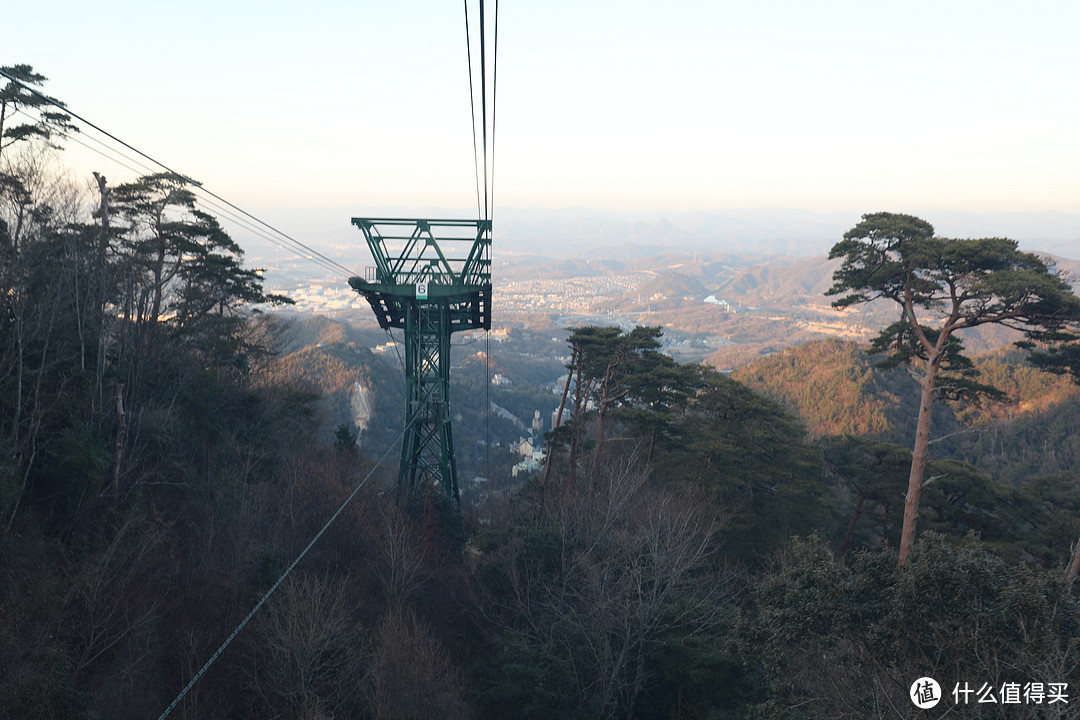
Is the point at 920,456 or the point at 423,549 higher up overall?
the point at 920,456

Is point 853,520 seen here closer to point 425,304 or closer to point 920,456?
point 920,456

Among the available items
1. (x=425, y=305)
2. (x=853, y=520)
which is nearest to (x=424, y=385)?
(x=425, y=305)

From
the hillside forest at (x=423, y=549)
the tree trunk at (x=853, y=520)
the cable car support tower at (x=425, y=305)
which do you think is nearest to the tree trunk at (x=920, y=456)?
the hillside forest at (x=423, y=549)

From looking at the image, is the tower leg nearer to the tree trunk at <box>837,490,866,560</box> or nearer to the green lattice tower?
the green lattice tower

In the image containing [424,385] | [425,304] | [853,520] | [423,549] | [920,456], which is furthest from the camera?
[853,520]

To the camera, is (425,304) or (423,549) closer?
(423,549)

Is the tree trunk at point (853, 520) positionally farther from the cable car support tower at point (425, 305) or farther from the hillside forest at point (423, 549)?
the cable car support tower at point (425, 305)

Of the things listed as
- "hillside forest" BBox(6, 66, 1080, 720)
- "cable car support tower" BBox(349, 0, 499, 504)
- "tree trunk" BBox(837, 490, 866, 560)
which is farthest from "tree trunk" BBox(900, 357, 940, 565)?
"cable car support tower" BBox(349, 0, 499, 504)
